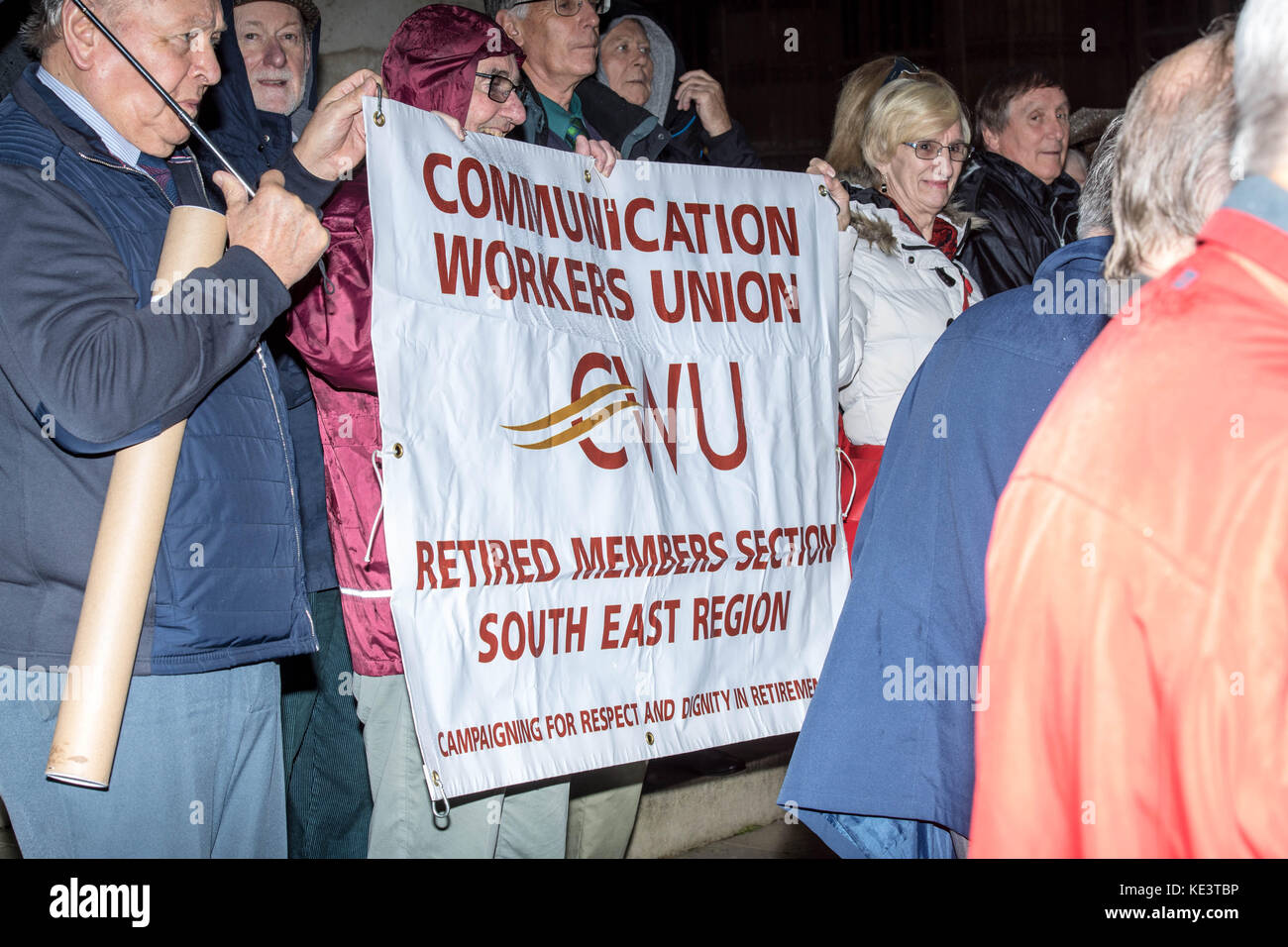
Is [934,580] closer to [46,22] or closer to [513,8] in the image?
[46,22]

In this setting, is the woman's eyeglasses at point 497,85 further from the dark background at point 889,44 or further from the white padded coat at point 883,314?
the dark background at point 889,44

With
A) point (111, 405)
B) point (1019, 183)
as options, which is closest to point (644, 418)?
point (111, 405)

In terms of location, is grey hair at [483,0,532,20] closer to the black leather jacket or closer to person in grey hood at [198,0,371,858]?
person in grey hood at [198,0,371,858]

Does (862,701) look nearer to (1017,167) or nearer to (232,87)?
(232,87)

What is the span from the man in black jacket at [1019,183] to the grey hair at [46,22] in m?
2.93

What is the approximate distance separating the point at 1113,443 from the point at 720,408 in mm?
2088

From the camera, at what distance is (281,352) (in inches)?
119

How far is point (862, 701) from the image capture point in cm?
221

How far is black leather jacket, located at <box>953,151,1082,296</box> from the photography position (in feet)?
14.3

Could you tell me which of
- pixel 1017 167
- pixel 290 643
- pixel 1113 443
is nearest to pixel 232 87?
pixel 290 643

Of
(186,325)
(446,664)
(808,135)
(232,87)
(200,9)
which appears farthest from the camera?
(808,135)

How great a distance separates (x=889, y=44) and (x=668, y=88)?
4996mm

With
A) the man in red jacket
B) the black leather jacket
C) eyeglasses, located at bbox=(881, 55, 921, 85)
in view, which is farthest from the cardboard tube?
the black leather jacket

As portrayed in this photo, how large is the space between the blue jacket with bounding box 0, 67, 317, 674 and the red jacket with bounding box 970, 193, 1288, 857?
4.51ft
